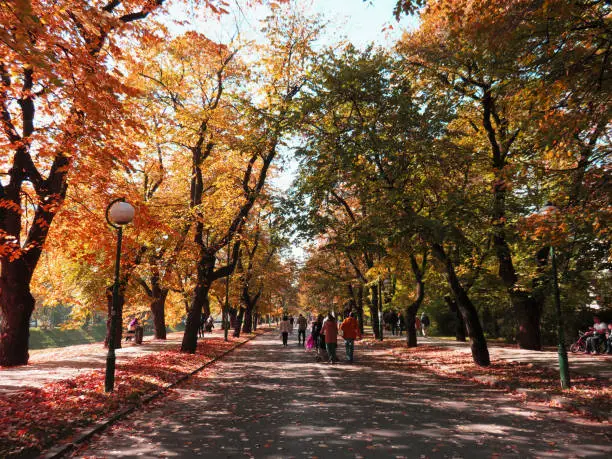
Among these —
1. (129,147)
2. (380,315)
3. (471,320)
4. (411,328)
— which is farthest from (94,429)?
(380,315)

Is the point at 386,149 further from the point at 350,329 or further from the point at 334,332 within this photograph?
the point at 334,332

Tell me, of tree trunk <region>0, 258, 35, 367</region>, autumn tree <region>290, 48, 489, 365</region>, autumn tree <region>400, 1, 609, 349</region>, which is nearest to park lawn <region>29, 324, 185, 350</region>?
tree trunk <region>0, 258, 35, 367</region>

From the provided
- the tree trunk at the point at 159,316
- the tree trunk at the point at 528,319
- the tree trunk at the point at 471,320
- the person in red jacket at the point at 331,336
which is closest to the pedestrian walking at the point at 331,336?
Answer: the person in red jacket at the point at 331,336

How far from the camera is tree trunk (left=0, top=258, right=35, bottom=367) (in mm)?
12094

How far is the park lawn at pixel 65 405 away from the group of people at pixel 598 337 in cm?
1534

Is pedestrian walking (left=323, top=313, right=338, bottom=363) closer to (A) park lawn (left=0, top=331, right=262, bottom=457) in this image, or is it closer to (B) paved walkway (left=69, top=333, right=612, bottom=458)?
(B) paved walkway (left=69, top=333, right=612, bottom=458)

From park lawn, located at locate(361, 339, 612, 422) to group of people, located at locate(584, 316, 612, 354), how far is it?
200 inches

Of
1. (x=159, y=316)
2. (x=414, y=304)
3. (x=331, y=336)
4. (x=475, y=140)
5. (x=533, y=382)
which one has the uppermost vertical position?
(x=475, y=140)

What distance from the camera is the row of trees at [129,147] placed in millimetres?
7273

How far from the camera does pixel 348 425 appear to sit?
662cm

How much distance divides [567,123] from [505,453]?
522 cm

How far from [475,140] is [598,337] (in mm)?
9086

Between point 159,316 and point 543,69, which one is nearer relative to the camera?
point 543,69

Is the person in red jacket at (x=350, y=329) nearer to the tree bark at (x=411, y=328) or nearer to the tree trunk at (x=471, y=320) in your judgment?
the tree trunk at (x=471, y=320)
